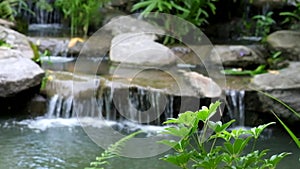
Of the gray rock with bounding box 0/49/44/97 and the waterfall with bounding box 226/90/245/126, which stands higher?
the gray rock with bounding box 0/49/44/97

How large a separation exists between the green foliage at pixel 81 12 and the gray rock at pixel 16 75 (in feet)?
8.43

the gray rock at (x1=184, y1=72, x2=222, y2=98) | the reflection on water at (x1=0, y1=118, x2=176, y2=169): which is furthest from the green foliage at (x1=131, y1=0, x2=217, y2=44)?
the reflection on water at (x1=0, y1=118, x2=176, y2=169)

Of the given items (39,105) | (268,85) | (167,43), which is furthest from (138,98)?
(167,43)

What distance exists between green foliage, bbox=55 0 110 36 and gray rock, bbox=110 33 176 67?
3.48ft

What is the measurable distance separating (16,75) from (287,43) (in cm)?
398

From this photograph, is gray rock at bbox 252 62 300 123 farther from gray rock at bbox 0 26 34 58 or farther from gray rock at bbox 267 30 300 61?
gray rock at bbox 0 26 34 58

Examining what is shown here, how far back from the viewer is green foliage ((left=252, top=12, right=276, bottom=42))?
8.31 m

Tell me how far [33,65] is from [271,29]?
16.3 ft

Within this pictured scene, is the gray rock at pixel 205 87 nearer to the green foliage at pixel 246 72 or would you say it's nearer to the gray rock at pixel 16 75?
the green foliage at pixel 246 72

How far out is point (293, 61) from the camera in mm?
6672

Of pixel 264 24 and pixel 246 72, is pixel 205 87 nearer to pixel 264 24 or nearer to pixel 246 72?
pixel 246 72

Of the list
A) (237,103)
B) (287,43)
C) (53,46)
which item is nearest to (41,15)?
(53,46)

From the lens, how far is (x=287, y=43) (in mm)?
6906

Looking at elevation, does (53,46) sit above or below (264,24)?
below
